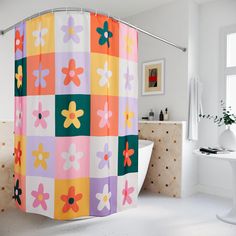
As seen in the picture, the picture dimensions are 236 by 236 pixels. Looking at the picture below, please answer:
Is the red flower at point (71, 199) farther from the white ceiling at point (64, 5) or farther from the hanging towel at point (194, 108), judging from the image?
the white ceiling at point (64, 5)

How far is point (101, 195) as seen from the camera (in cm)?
196

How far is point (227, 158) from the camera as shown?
92.4 inches

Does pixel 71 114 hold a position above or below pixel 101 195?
above

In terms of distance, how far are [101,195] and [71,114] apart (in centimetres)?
66

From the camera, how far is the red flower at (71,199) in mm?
1898

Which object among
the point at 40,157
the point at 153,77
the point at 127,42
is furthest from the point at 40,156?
the point at 153,77

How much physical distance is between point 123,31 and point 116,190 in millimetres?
1290

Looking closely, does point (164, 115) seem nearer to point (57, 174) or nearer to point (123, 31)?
point (123, 31)

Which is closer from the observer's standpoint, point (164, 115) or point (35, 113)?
point (35, 113)

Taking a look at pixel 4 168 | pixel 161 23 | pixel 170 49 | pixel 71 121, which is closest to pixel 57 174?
pixel 71 121

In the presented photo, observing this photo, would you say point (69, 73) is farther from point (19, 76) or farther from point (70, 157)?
point (70, 157)

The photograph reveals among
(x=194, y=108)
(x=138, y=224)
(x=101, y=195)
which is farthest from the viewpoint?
(x=194, y=108)

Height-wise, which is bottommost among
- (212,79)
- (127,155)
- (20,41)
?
(127,155)

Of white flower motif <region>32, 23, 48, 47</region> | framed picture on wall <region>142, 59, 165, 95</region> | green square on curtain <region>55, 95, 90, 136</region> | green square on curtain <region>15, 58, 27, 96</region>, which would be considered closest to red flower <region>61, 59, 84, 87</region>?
green square on curtain <region>55, 95, 90, 136</region>
